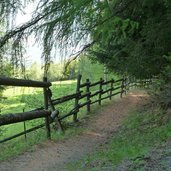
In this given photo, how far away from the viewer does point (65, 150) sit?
8492mm

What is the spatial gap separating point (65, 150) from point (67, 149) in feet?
0.33

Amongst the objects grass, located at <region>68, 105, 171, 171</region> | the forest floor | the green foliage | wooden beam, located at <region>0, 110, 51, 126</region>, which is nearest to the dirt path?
the forest floor

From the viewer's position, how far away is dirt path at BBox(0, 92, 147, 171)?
23.6 ft

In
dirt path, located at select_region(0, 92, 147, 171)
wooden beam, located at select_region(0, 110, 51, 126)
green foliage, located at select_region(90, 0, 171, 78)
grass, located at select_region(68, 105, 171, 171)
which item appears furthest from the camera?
green foliage, located at select_region(90, 0, 171, 78)

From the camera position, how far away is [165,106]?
31.2ft

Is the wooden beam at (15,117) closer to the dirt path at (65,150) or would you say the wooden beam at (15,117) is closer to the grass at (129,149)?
the grass at (129,149)

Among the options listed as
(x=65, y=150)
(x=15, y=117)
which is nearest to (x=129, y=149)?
(x=65, y=150)

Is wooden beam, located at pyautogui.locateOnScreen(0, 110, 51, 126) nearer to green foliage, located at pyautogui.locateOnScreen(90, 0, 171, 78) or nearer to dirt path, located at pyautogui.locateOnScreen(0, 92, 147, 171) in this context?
dirt path, located at pyautogui.locateOnScreen(0, 92, 147, 171)

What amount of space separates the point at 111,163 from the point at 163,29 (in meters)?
4.18

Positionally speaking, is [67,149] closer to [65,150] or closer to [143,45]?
[65,150]

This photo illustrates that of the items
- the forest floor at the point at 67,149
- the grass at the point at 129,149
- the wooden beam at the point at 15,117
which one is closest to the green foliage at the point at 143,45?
the forest floor at the point at 67,149

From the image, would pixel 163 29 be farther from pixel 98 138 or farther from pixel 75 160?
pixel 75 160

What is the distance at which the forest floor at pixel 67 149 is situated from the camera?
7.21m

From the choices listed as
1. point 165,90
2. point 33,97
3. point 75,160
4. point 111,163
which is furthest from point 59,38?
point 33,97
